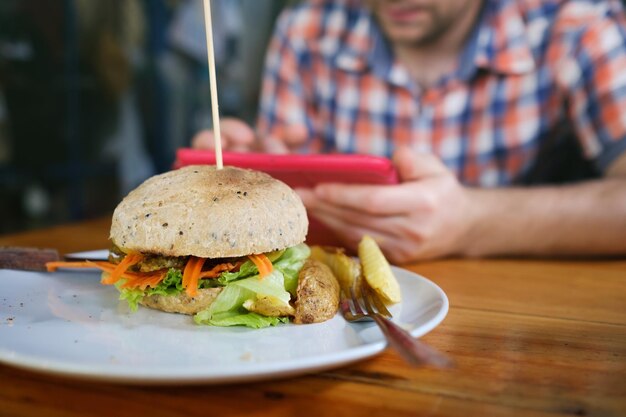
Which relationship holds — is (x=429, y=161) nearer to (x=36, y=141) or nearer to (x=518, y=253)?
(x=518, y=253)

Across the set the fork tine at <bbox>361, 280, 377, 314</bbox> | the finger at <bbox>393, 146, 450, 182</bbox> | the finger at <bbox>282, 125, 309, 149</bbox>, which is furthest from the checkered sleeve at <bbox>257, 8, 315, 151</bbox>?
the fork tine at <bbox>361, 280, 377, 314</bbox>

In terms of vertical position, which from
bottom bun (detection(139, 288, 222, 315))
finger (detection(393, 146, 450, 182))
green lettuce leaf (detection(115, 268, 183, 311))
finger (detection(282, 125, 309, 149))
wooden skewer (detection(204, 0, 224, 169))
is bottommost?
bottom bun (detection(139, 288, 222, 315))

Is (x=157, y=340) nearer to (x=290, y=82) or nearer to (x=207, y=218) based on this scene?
(x=207, y=218)

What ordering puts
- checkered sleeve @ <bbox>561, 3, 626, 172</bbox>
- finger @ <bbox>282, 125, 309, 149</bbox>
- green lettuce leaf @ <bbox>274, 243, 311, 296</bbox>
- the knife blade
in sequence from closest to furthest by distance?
green lettuce leaf @ <bbox>274, 243, 311, 296</bbox> → the knife blade → finger @ <bbox>282, 125, 309, 149</bbox> → checkered sleeve @ <bbox>561, 3, 626, 172</bbox>

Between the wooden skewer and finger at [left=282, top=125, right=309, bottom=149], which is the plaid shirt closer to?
finger at [left=282, top=125, right=309, bottom=149]

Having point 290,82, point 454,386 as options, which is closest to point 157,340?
point 454,386

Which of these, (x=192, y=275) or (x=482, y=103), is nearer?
(x=192, y=275)
